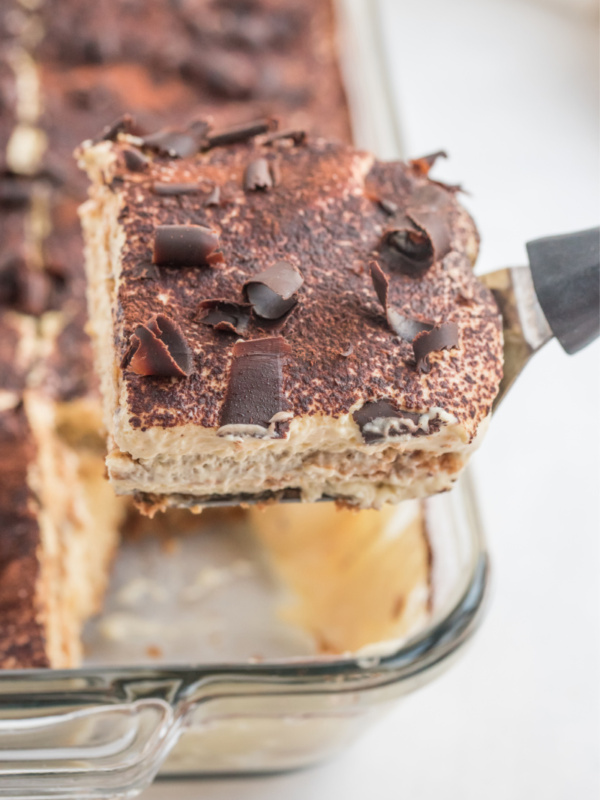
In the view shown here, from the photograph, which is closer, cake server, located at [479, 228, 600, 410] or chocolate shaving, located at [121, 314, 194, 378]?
chocolate shaving, located at [121, 314, 194, 378]

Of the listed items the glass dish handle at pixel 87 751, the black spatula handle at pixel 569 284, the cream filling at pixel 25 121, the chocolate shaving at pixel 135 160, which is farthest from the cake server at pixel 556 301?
the cream filling at pixel 25 121

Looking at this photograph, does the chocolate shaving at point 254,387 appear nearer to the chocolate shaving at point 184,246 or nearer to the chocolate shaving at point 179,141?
the chocolate shaving at point 184,246

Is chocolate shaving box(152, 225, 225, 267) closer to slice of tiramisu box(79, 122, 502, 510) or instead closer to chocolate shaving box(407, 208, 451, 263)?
slice of tiramisu box(79, 122, 502, 510)

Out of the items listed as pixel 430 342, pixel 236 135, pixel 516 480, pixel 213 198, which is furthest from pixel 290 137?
pixel 516 480

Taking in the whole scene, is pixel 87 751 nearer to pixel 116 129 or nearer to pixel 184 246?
pixel 184 246

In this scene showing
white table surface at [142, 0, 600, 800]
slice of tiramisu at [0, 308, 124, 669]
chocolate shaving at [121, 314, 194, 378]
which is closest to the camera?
chocolate shaving at [121, 314, 194, 378]

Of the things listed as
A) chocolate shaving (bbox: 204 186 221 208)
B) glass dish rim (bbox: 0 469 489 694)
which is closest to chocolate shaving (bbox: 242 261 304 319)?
chocolate shaving (bbox: 204 186 221 208)

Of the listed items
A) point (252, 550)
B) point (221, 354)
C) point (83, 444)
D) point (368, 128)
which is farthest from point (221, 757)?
point (368, 128)
